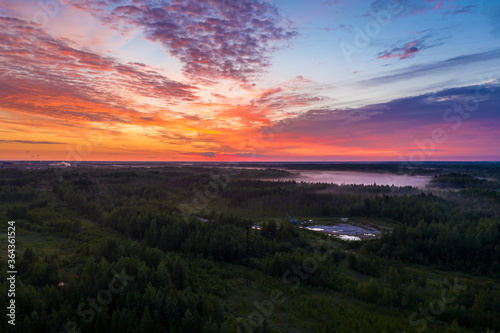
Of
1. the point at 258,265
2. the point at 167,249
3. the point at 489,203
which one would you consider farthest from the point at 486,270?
the point at 489,203

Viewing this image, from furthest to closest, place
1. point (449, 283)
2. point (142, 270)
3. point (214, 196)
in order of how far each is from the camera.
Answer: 1. point (214, 196)
2. point (449, 283)
3. point (142, 270)

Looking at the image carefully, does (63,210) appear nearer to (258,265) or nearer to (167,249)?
(167,249)

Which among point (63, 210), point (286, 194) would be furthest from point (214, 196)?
point (63, 210)

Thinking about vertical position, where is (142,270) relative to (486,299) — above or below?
above

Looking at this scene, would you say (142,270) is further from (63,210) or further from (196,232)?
(63,210)

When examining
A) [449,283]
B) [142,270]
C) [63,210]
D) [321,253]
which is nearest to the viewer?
[142,270]

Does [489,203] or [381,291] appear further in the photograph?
[489,203]
